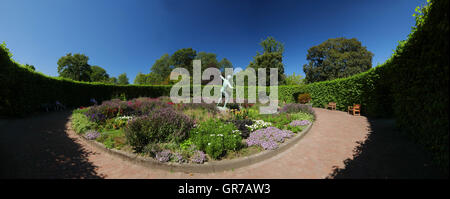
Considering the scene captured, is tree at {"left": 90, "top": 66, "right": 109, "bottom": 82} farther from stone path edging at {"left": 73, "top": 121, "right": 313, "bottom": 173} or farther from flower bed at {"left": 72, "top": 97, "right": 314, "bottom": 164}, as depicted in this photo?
stone path edging at {"left": 73, "top": 121, "right": 313, "bottom": 173}

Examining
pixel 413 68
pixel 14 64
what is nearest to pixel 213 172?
pixel 413 68

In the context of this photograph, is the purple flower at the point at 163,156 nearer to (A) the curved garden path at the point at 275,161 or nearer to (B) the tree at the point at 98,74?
(A) the curved garden path at the point at 275,161

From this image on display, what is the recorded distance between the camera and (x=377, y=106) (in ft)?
24.6

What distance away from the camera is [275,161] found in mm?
3689

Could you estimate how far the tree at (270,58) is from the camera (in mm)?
29625

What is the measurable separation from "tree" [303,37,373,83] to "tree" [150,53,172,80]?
4006cm

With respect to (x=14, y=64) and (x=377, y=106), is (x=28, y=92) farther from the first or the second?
(x=377, y=106)

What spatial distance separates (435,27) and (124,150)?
6.96 metres

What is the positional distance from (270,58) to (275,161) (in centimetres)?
2955

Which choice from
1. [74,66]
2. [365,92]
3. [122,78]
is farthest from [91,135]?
[122,78]

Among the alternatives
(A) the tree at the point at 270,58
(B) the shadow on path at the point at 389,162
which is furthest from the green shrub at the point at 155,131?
(A) the tree at the point at 270,58

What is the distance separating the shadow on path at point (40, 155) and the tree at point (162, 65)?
4255 centimetres

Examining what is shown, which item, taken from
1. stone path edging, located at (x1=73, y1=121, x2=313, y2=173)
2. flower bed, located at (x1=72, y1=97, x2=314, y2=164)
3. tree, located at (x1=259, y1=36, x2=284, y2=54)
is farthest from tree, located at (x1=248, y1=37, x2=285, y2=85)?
stone path edging, located at (x1=73, y1=121, x2=313, y2=173)
